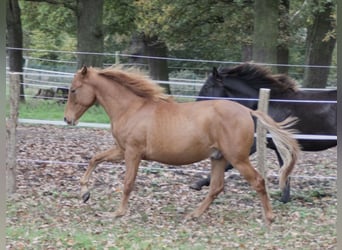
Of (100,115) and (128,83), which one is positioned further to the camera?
(100,115)

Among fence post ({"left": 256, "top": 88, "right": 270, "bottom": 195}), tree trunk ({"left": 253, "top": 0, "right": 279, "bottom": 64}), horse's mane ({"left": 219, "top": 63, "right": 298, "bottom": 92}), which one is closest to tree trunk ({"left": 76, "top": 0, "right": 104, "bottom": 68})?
tree trunk ({"left": 253, "top": 0, "right": 279, "bottom": 64})

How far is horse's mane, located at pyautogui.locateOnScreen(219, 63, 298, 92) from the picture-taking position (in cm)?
838

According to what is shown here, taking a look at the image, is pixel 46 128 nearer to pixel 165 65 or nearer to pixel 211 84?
pixel 211 84

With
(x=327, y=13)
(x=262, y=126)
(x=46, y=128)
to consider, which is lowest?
(x=46, y=128)

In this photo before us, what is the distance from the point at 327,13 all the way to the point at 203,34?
523 cm

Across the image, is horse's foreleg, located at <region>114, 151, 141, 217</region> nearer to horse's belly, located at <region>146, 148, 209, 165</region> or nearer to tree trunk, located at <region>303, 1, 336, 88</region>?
horse's belly, located at <region>146, 148, 209, 165</region>

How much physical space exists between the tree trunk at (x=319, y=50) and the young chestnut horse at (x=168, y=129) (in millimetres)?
10710

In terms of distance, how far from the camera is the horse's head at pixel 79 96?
7191mm

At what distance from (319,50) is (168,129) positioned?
11.9 m

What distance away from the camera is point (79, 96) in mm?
7199

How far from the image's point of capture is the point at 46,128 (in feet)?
44.6

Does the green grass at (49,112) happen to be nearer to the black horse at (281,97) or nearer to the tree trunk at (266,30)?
the tree trunk at (266,30)

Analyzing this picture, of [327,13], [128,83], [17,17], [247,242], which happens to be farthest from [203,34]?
[247,242]

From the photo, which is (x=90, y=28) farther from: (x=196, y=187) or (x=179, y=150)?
(x=179, y=150)
